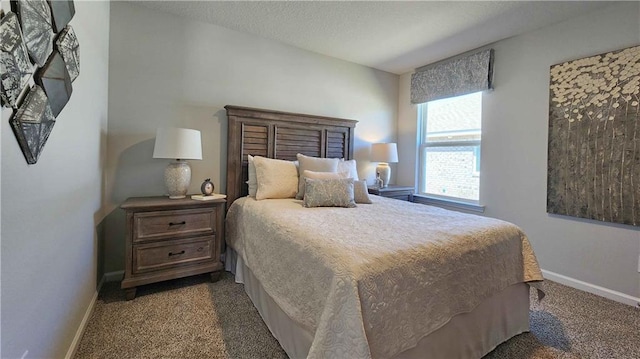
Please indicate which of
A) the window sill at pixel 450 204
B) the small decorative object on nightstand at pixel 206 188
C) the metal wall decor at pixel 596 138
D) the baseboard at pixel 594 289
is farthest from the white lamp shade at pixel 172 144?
the baseboard at pixel 594 289

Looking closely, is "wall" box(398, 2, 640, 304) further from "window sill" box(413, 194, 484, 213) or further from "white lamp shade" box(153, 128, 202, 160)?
"white lamp shade" box(153, 128, 202, 160)

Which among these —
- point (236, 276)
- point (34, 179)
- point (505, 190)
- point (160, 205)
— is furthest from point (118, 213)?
point (505, 190)

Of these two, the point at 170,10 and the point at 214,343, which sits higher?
the point at 170,10

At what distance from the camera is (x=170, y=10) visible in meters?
2.49

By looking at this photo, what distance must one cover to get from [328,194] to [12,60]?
1.86m

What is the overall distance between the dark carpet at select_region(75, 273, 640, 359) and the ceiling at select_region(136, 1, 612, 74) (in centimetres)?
251

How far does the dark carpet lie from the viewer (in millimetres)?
1528

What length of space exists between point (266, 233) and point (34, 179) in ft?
3.66

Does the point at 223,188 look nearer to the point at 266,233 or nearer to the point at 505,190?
the point at 266,233

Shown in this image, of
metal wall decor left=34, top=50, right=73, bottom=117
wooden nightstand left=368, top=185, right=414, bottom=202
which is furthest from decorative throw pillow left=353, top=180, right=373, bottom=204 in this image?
metal wall decor left=34, top=50, right=73, bottom=117

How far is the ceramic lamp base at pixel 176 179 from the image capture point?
7.66 feet

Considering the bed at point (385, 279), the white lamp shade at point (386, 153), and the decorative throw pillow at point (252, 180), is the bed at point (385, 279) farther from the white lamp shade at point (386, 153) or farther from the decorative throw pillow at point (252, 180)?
the white lamp shade at point (386, 153)

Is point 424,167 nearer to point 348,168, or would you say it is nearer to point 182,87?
point 348,168

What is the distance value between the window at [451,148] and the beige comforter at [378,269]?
1.71 metres
